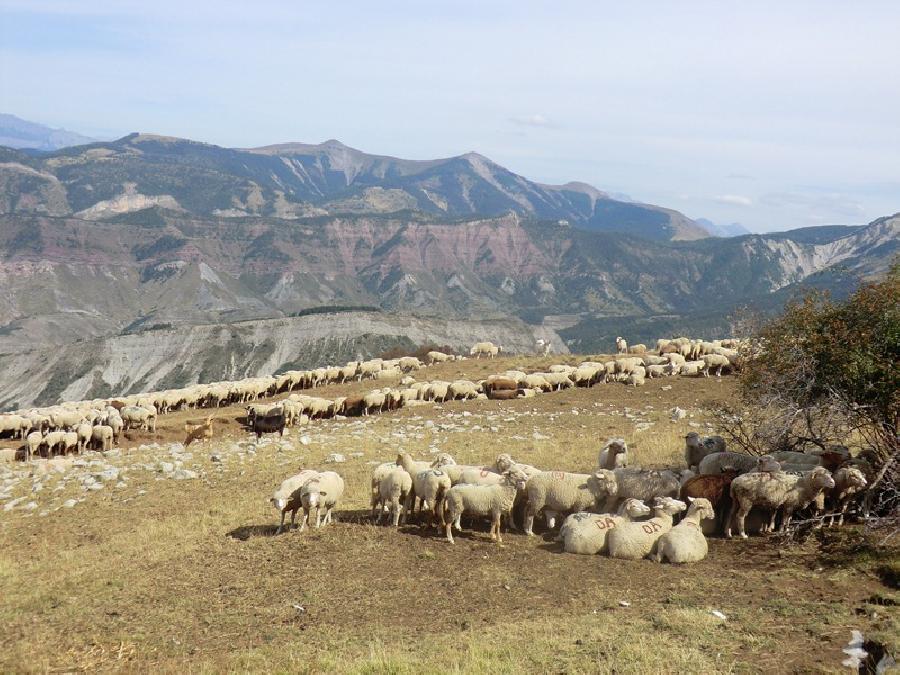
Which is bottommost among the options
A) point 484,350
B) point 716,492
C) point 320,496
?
point 484,350

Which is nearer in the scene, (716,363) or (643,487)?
(643,487)

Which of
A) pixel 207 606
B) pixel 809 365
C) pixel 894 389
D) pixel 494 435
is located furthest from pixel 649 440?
pixel 207 606

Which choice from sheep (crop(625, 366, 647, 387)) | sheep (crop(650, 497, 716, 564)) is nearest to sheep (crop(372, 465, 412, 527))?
sheep (crop(650, 497, 716, 564))

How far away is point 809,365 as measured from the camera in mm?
15992

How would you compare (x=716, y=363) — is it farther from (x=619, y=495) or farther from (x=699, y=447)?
(x=619, y=495)

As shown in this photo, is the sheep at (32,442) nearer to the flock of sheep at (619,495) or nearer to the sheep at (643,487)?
the flock of sheep at (619,495)

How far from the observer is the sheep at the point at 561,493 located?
15195mm

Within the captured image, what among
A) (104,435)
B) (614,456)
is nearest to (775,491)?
(614,456)

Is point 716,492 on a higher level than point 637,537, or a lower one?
higher

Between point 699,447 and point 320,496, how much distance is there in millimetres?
9876

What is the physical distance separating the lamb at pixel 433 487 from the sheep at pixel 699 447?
6.99 meters

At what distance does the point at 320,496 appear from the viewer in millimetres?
15102

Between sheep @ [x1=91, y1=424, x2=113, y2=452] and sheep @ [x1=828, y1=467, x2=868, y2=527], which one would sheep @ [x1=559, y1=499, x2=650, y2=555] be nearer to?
sheep @ [x1=828, y1=467, x2=868, y2=527]

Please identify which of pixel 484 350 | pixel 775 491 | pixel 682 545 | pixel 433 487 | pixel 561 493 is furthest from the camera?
pixel 484 350
